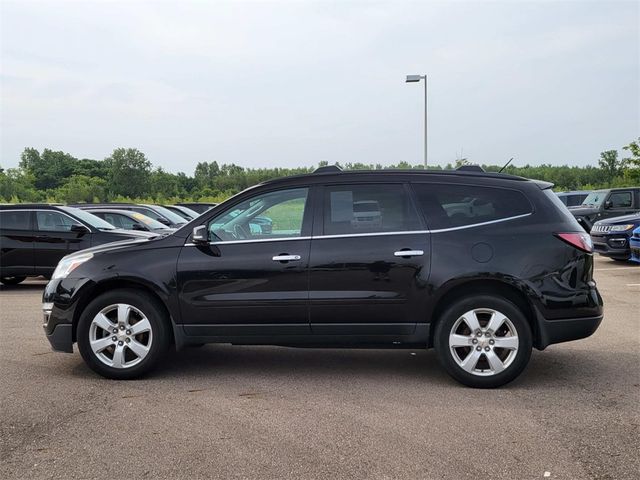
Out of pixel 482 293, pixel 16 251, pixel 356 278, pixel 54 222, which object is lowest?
pixel 16 251

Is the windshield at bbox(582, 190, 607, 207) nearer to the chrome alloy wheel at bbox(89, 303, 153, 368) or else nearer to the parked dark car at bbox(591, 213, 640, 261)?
the parked dark car at bbox(591, 213, 640, 261)

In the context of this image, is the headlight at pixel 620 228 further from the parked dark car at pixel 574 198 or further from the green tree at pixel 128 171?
the green tree at pixel 128 171

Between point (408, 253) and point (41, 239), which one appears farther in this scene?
point (41, 239)

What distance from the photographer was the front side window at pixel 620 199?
59.3 feet

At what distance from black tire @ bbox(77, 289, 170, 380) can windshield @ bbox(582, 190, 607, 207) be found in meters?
17.0

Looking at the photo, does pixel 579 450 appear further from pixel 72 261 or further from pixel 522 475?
pixel 72 261

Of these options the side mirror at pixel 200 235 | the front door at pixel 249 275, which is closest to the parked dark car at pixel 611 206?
the front door at pixel 249 275

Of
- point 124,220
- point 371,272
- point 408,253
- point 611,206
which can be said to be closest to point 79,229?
point 124,220

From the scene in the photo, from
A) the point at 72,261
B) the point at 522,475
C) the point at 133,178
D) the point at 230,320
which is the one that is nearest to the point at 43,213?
the point at 72,261

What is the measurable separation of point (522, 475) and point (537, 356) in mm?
2848

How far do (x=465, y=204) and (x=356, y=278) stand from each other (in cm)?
114

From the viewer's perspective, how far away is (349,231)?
197 inches

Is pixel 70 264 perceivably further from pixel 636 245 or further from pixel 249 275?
pixel 636 245

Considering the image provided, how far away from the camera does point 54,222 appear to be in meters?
11.6
